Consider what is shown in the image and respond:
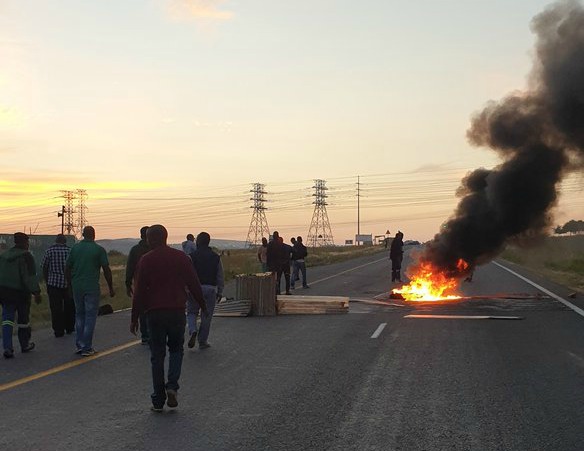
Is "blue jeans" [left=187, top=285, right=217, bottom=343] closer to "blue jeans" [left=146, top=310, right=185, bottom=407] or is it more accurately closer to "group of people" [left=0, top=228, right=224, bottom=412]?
"group of people" [left=0, top=228, right=224, bottom=412]

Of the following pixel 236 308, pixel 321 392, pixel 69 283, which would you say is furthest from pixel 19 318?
pixel 236 308

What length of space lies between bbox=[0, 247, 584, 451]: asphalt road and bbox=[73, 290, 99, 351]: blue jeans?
0.94 feet

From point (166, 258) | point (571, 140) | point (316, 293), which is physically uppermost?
point (571, 140)

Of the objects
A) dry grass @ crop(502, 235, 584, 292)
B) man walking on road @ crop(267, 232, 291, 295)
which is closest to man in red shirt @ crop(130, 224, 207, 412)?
man walking on road @ crop(267, 232, 291, 295)

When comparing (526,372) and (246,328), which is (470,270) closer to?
(246,328)

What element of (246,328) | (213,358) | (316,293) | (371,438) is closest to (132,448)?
(371,438)

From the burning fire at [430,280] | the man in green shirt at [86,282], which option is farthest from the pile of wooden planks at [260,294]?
the burning fire at [430,280]

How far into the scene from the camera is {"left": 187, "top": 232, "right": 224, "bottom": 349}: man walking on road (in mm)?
10008

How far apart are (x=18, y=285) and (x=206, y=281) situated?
2.75m

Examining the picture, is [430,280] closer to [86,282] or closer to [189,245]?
[189,245]

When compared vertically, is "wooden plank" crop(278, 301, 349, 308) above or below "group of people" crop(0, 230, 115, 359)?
below

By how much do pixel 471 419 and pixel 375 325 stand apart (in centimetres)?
679

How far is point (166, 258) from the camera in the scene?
6.42m

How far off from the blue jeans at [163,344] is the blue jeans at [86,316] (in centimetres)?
335
